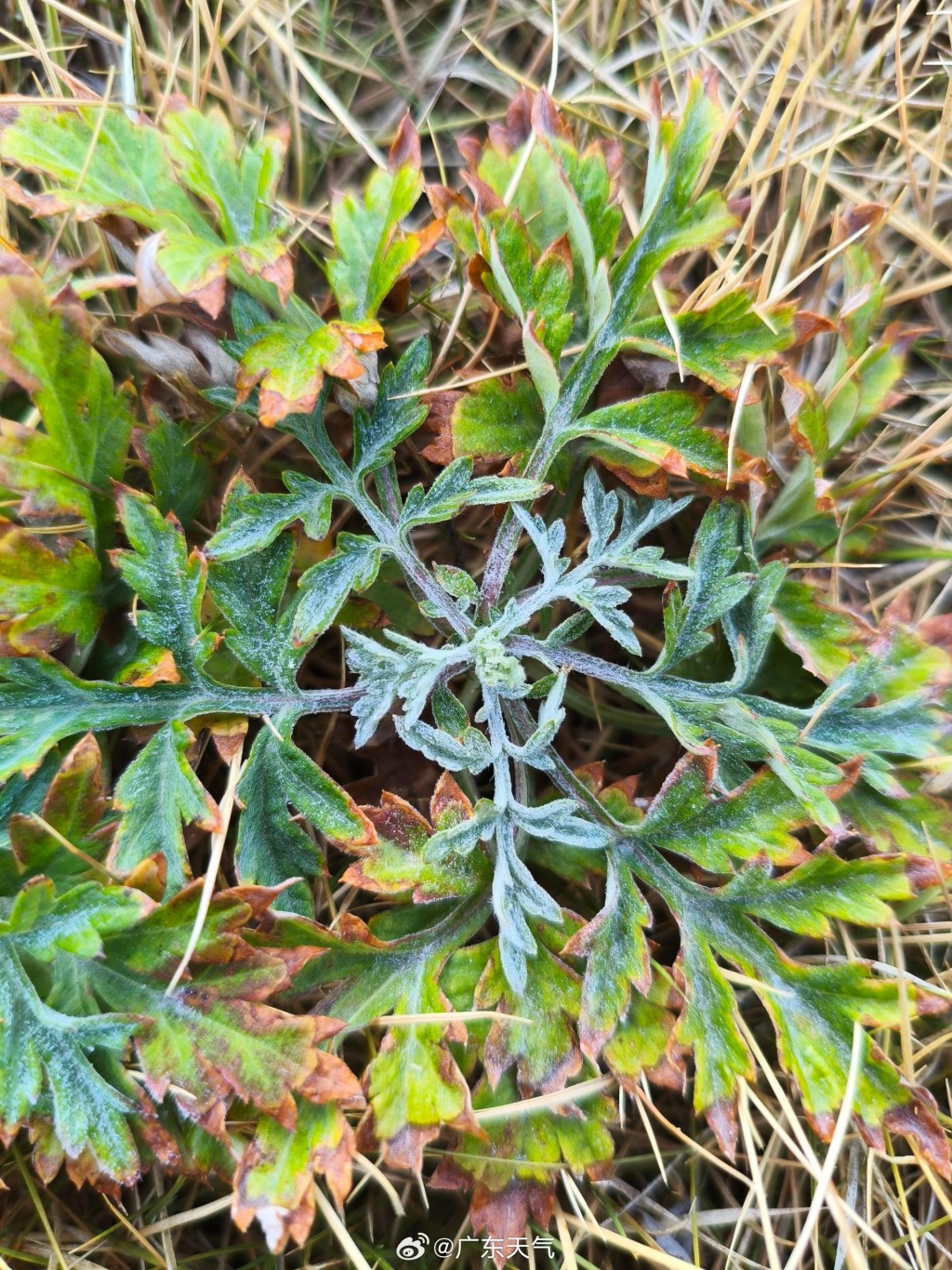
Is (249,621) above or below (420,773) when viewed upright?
above

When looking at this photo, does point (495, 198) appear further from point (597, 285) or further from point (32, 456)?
point (32, 456)

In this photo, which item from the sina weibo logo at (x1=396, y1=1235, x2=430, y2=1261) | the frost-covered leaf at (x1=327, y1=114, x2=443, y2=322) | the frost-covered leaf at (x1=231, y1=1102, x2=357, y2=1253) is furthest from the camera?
the sina weibo logo at (x1=396, y1=1235, x2=430, y2=1261)

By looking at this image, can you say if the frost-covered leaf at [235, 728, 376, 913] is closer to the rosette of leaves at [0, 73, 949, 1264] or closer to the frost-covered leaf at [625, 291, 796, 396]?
the rosette of leaves at [0, 73, 949, 1264]

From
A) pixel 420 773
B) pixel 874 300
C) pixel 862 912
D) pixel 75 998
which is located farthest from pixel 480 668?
pixel 874 300


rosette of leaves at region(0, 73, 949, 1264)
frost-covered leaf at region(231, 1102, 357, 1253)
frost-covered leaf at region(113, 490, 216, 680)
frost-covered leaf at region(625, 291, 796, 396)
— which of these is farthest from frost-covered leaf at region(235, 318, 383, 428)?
frost-covered leaf at region(231, 1102, 357, 1253)

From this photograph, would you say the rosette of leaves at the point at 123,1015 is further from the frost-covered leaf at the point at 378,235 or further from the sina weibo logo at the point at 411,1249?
the frost-covered leaf at the point at 378,235

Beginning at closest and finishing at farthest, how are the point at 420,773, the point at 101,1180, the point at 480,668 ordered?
the point at 101,1180 < the point at 480,668 < the point at 420,773

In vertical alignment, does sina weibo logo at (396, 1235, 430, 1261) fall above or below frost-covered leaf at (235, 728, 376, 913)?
below

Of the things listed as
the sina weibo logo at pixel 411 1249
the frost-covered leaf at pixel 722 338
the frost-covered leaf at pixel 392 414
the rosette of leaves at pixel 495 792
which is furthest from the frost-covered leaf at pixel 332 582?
the sina weibo logo at pixel 411 1249
